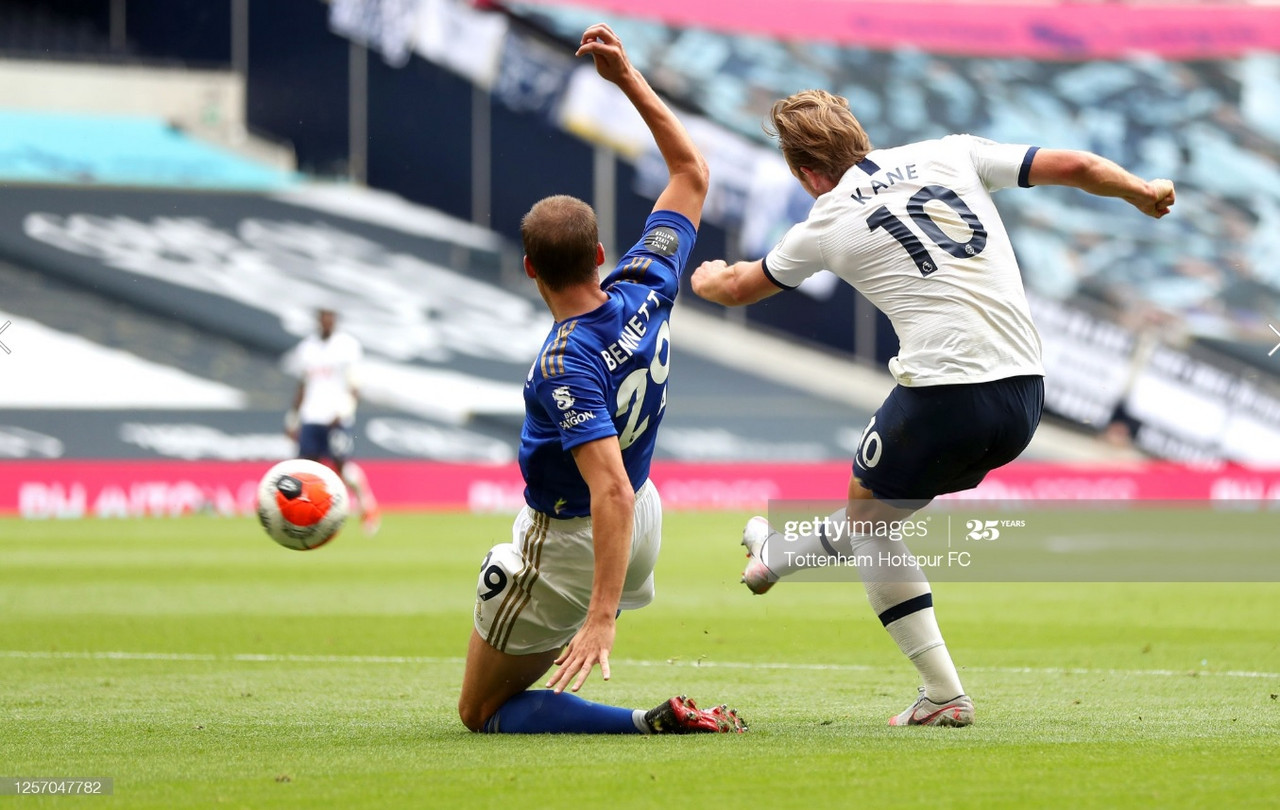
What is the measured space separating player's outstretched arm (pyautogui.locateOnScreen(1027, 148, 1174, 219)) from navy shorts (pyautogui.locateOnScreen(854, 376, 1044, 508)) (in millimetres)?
661

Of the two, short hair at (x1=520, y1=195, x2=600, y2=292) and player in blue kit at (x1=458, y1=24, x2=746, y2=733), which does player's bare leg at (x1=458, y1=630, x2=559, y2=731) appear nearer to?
player in blue kit at (x1=458, y1=24, x2=746, y2=733)

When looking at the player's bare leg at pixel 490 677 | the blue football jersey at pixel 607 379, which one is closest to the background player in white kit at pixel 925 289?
the blue football jersey at pixel 607 379

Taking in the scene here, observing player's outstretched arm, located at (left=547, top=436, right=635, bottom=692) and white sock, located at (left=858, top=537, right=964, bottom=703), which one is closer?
player's outstretched arm, located at (left=547, top=436, right=635, bottom=692)

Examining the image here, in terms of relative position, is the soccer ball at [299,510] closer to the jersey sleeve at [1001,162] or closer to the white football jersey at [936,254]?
the white football jersey at [936,254]

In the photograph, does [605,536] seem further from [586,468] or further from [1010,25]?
[1010,25]

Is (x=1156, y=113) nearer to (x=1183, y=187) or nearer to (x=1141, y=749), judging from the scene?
(x=1183, y=187)

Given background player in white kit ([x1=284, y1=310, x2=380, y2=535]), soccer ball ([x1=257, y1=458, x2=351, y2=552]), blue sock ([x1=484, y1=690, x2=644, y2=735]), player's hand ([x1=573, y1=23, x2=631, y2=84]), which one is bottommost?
blue sock ([x1=484, y1=690, x2=644, y2=735])

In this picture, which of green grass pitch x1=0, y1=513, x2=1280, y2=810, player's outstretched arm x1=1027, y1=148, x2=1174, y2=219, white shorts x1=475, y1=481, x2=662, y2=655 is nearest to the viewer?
green grass pitch x1=0, y1=513, x2=1280, y2=810

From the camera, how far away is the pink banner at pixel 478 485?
20766 mm

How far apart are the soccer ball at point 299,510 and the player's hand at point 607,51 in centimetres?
192

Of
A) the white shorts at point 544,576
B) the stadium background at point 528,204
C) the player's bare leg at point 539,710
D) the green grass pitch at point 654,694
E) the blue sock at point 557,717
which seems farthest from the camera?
the stadium background at point 528,204

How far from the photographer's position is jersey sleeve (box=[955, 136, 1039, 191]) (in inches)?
207

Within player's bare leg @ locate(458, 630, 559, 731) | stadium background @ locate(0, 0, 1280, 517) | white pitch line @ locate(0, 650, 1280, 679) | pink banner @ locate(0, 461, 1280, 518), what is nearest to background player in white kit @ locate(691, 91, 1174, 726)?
player's bare leg @ locate(458, 630, 559, 731)

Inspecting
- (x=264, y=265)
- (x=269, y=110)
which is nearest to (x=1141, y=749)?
(x=264, y=265)
